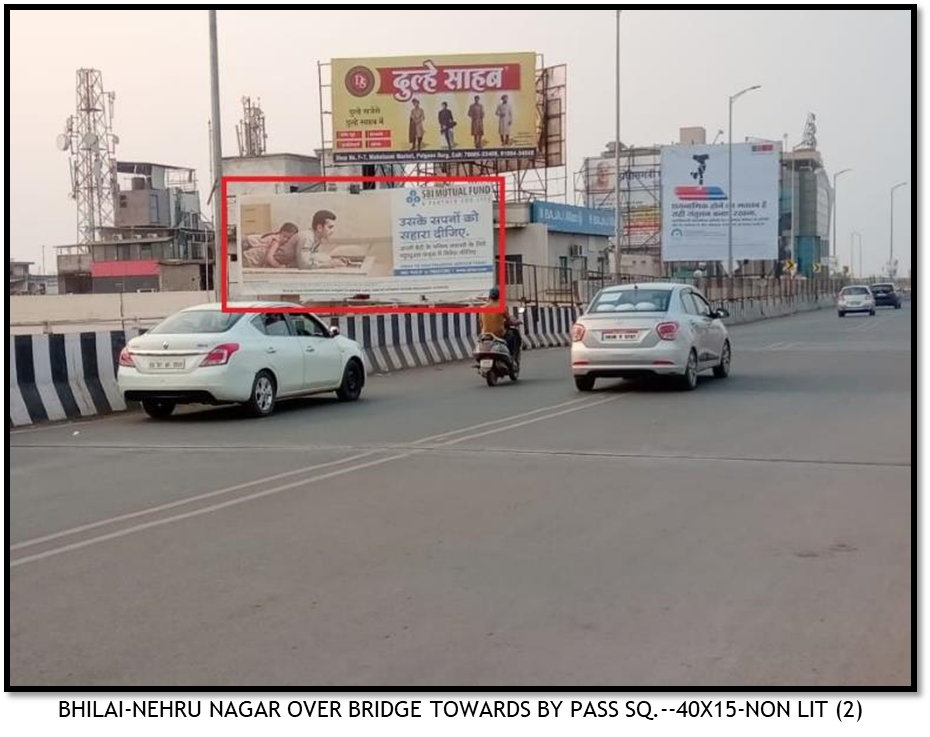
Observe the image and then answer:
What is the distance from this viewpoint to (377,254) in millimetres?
24969

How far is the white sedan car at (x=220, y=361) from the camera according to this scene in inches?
541

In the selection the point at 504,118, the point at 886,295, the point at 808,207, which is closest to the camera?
the point at 504,118

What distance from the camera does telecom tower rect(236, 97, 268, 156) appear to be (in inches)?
2092

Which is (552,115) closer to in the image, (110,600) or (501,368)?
(501,368)

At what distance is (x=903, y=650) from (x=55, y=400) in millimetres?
11946

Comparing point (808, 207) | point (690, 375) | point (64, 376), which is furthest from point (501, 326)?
point (808, 207)

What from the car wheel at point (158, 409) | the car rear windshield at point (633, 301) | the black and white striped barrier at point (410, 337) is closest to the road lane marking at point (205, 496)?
the car wheel at point (158, 409)

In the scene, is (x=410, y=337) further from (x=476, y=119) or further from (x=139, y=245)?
(x=139, y=245)

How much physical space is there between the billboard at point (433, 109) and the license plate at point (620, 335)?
1251 inches

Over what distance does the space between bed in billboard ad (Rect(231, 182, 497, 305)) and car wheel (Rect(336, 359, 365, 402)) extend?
26.1 feet

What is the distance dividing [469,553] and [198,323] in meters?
8.40

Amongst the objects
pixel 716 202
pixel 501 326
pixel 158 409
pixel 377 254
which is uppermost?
pixel 716 202

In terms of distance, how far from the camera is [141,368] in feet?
45.8

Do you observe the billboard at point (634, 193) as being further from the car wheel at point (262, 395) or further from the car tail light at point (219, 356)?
the car tail light at point (219, 356)
